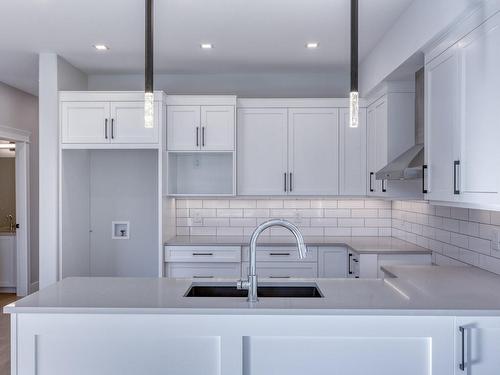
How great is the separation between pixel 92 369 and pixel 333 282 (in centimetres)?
130

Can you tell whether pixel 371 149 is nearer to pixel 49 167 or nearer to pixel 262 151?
pixel 262 151

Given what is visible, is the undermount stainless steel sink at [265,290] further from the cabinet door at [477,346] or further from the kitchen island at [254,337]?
the cabinet door at [477,346]

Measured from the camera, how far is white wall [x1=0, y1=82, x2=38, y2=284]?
5.26 metres

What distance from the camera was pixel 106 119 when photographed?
156 inches

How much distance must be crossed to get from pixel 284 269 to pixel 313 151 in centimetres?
122

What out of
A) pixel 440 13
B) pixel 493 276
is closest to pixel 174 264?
pixel 493 276

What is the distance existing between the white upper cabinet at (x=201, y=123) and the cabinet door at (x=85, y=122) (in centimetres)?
61

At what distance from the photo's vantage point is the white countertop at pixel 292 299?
1830 mm

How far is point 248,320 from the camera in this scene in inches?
72.6

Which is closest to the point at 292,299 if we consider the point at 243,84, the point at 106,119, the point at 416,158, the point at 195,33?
the point at 416,158

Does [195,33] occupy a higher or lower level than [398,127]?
higher

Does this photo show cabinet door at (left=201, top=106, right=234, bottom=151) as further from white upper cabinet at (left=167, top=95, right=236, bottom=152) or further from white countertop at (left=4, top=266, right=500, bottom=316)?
white countertop at (left=4, top=266, right=500, bottom=316)

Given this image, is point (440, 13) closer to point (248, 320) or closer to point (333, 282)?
point (333, 282)

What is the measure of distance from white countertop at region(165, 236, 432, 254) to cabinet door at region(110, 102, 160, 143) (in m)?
1.05
